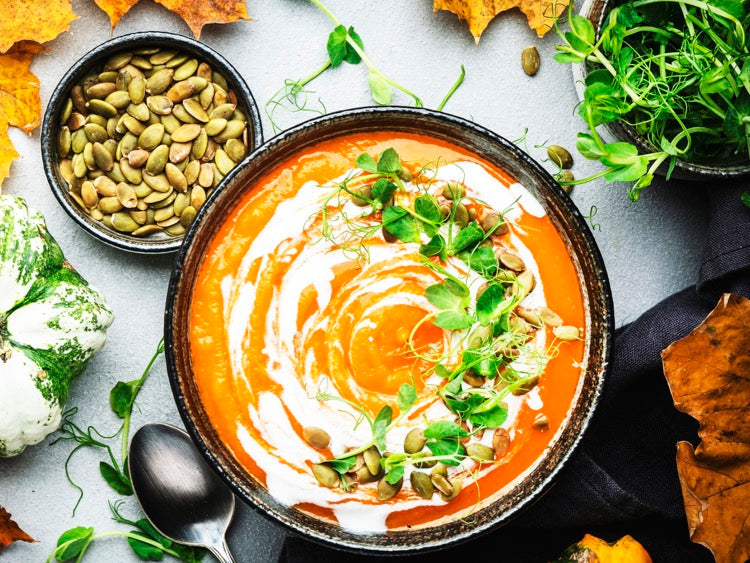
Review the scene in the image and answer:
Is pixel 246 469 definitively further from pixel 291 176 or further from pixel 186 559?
pixel 291 176

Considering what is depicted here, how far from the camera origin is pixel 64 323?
6.96 feet

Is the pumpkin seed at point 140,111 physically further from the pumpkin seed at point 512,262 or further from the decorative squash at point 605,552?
the decorative squash at point 605,552

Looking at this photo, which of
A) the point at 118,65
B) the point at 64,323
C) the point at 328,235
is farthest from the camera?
the point at 118,65

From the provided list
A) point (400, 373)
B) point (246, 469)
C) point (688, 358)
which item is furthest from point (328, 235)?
point (688, 358)

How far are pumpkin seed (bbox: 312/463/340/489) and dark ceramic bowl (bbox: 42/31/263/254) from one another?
2.28 ft

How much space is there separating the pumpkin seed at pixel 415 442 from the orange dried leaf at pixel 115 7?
52.6 inches

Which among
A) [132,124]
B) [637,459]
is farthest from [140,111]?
[637,459]

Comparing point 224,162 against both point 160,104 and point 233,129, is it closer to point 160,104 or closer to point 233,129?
point 233,129

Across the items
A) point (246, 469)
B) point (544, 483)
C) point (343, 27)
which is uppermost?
point (343, 27)

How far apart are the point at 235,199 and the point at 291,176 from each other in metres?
0.14

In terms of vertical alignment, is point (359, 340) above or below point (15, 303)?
above

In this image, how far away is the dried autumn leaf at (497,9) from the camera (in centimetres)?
227

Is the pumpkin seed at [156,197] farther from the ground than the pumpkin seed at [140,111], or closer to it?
closer to it

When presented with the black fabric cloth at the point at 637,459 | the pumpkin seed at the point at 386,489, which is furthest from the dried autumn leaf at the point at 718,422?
the pumpkin seed at the point at 386,489
